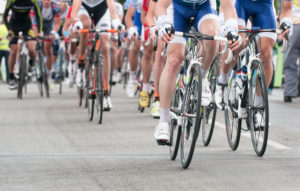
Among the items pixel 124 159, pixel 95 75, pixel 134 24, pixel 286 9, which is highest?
pixel 134 24

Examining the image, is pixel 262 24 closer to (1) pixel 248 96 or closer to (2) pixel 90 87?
(1) pixel 248 96

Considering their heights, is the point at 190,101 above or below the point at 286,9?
below

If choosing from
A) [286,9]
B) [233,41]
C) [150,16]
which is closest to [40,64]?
[150,16]

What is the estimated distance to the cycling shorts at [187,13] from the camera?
300 inches

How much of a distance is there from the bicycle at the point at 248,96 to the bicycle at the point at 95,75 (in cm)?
323

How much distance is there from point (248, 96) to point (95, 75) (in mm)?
4153

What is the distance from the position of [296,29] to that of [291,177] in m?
9.56

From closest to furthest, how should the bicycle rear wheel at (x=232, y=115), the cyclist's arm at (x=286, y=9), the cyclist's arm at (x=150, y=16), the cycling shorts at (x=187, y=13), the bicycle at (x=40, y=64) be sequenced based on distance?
the cycling shorts at (x=187, y=13)
the bicycle rear wheel at (x=232, y=115)
the cyclist's arm at (x=286, y=9)
the cyclist's arm at (x=150, y=16)
the bicycle at (x=40, y=64)

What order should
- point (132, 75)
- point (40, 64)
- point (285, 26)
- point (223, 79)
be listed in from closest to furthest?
point (285, 26) < point (223, 79) < point (132, 75) < point (40, 64)

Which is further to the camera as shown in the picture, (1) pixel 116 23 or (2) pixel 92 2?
(2) pixel 92 2

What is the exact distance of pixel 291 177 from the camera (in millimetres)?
6324

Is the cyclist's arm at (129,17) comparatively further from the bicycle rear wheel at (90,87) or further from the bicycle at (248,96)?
the bicycle at (248,96)

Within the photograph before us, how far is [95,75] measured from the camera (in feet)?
37.6

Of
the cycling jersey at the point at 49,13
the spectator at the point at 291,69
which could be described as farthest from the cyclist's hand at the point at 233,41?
the cycling jersey at the point at 49,13
